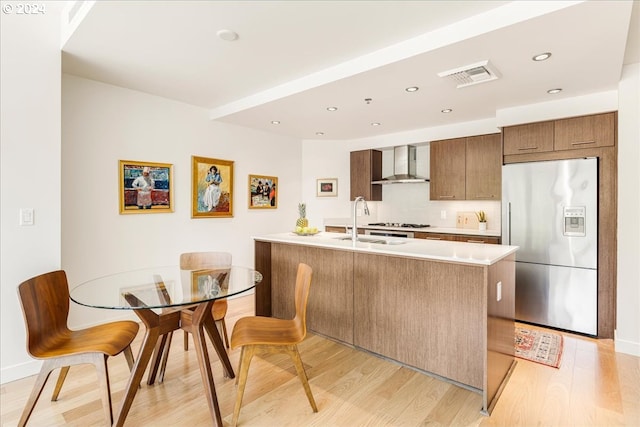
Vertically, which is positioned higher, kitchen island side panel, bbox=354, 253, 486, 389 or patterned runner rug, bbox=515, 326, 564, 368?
kitchen island side panel, bbox=354, 253, 486, 389

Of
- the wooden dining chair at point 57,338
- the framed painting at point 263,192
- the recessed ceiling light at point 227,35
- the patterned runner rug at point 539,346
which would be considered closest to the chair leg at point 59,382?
the wooden dining chair at point 57,338

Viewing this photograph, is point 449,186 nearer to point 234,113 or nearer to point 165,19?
point 234,113

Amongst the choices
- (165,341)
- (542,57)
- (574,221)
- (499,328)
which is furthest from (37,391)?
(574,221)

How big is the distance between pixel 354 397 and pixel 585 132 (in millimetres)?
3400

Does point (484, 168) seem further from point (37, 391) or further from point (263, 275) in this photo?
point (37, 391)

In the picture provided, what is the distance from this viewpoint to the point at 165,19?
2197 mm

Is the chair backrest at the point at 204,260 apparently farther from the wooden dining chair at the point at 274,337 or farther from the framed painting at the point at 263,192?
the framed painting at the point at 263,192

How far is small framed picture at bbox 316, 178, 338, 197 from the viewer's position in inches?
227

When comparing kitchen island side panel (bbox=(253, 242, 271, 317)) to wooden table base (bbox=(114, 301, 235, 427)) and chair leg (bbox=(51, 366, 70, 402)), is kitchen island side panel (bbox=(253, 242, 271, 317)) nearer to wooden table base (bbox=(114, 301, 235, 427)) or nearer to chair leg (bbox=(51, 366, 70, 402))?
wooden table base (bbox=(114, 301, 235, 427))

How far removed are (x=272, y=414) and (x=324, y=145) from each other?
4.55 metres

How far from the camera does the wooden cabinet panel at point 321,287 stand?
292 cm

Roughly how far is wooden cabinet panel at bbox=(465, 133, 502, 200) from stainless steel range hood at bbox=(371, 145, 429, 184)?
91 cm

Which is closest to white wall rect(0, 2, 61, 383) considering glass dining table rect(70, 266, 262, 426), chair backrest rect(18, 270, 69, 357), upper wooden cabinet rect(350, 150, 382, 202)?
chair backrest rect(18, 270, 69, 357)

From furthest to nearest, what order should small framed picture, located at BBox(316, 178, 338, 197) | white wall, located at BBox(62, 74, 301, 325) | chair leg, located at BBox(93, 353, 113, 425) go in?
small framed picture, located at BBox(316, 178, 338, 197) < white wall, located at BBox(62, 74, 301, 325) < chair leg, located at BBox(93, 353, 113, 425)
